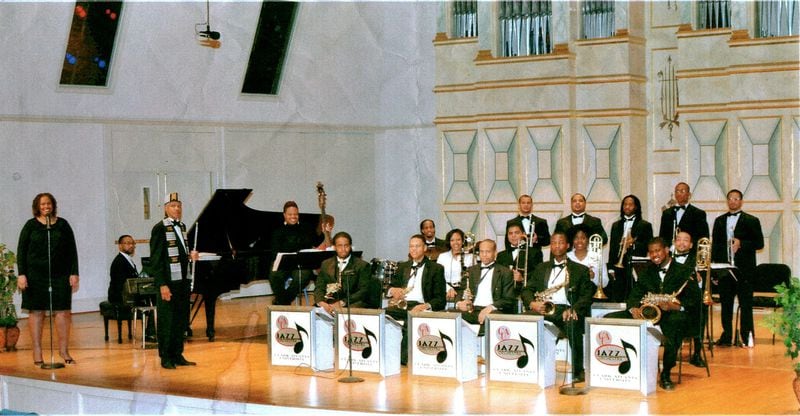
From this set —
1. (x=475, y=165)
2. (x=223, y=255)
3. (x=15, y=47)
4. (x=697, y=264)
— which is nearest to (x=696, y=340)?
(x=697, y=264)

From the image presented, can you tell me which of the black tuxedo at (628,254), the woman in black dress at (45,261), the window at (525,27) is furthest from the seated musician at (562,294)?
the window at (525,27)

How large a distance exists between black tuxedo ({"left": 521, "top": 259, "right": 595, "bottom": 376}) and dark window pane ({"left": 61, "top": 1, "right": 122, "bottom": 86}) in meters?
5.54

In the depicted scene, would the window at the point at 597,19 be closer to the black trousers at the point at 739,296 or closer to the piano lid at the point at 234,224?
the black trousers at the point at 739,296

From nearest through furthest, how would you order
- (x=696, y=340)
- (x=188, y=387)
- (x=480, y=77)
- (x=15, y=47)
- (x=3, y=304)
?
(x=188, y=387), (x=696, y=340), (x=3, y=304), (x=15, y=47), (x=480, y=77)

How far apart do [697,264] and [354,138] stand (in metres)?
5.71

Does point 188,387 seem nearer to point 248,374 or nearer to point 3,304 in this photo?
point 248,374

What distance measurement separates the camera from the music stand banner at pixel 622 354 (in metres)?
7.05

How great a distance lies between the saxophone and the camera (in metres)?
7.90

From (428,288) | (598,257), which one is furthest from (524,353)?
(598,257)

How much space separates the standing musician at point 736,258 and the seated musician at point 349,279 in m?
2.77

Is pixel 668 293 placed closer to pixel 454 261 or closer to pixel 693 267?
pixel 693 267

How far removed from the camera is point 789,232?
11.1 metres

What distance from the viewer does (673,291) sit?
25.4ft

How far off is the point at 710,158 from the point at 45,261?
21.5 ft
